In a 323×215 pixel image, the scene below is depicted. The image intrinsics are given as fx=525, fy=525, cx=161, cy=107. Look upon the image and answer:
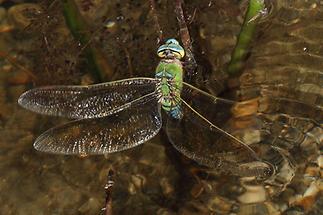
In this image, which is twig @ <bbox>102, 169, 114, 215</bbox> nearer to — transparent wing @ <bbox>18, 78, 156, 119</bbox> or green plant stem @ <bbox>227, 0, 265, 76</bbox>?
transparent wing @ <bbox>18, 78, 156, 119</bbox>

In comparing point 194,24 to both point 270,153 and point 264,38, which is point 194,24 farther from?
point 270,153

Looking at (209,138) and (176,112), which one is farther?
(176,112)

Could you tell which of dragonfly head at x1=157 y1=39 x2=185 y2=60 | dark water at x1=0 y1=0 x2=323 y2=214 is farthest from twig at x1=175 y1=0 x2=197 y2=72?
dark water at x1=0 y1=0 x2=323 y2=214

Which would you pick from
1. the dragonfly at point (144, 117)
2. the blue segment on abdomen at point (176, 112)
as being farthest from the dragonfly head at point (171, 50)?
the blue segment on abdomen at point (176, 112)

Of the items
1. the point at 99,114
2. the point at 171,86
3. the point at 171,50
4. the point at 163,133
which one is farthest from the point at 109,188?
the point at 171,50

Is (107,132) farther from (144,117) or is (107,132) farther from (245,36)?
(245,36)

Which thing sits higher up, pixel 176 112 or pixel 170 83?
pixel 170 83
